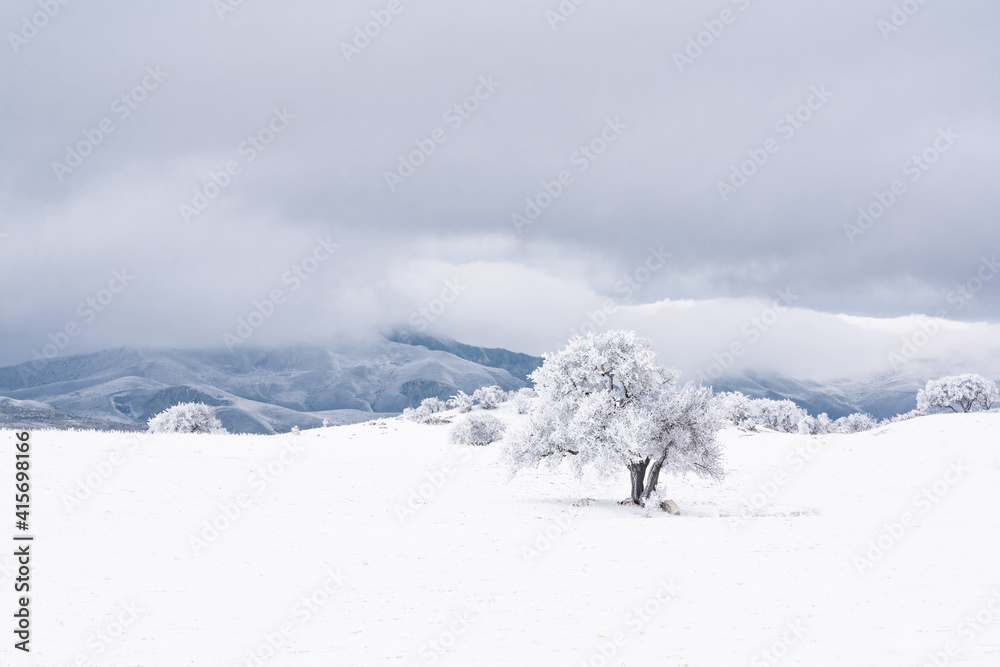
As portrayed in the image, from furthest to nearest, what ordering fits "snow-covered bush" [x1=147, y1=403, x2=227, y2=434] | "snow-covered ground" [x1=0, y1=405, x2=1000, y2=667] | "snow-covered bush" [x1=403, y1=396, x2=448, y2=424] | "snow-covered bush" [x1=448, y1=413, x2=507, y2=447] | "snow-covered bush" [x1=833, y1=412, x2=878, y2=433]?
"snow-covered bush" [x1=833, y1=412, x2=878, y2=433]
"snow-covered bush" [x1=403, y1=396, x2=448, y2=424]
"snow-covered bush" [x1=147, y1=403, x2=227, y2=434]
"snow-covered bush" [x1=448, y1=413, x2=507, y2=447]
"snow-covered ground" [x1=0, y1=405, x2=1000, y2=667]

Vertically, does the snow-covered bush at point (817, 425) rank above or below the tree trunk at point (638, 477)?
above

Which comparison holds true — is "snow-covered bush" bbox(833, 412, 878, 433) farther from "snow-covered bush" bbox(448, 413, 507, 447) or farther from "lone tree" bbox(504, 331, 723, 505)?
"lone tree" bbox(504, 331, 723, 505)

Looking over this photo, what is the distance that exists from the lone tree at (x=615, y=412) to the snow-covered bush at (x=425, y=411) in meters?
60.4

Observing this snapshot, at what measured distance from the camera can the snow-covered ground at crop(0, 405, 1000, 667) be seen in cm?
1301

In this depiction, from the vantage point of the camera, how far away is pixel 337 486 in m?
36.1

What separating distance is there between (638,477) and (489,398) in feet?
261

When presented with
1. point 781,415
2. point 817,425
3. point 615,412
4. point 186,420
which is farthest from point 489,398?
point 615,412

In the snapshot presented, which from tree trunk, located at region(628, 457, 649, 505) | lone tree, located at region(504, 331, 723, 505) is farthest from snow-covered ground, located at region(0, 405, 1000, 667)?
lone tree, located at region(504, 331, 723, 505)

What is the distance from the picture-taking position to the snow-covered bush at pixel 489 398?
4422 inches

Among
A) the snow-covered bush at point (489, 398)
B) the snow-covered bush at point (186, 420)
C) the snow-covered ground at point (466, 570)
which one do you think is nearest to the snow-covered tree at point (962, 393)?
the snow-covered bush at point (489, 398)

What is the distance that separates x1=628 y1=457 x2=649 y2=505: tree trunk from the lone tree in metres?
0.06

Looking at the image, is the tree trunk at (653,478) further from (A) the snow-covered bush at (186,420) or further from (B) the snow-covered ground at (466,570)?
(A) the snow-covered bush at (186,420)

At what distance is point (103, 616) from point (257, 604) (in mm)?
3429

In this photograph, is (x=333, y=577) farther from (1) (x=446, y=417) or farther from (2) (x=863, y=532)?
(1) (x=446, y=417)
